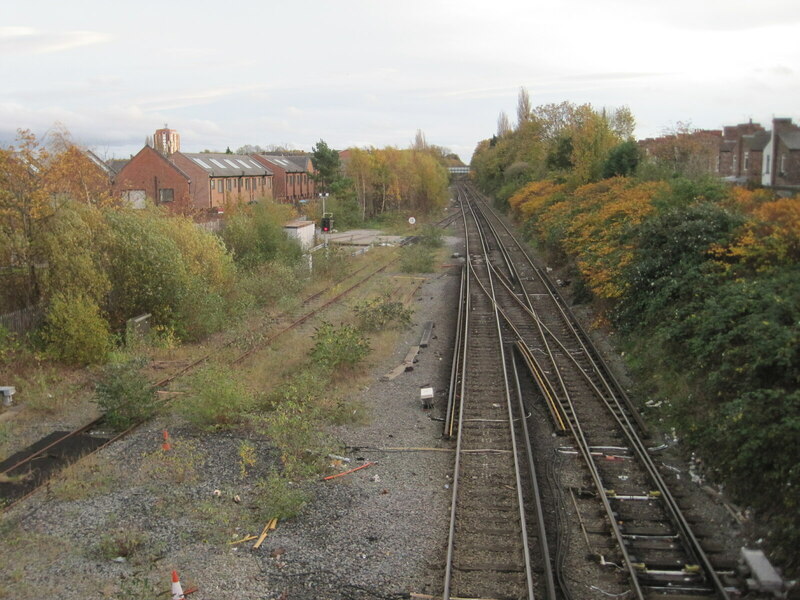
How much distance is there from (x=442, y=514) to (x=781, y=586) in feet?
12.4

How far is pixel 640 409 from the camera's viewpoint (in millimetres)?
12414

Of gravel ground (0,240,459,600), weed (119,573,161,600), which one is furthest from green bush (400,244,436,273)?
weed (119,573,161,600)

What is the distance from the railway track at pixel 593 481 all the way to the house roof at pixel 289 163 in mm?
46892

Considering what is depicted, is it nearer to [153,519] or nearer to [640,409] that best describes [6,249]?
[153,519]

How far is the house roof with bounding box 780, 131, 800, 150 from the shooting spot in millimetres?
39531

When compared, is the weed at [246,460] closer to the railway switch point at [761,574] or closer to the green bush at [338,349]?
the green bush at [338,349]

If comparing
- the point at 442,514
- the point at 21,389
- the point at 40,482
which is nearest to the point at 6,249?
the point at 21,389

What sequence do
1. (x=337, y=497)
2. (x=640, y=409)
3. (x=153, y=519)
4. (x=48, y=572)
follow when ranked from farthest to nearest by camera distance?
(x=640, y=409), (x=337, y=497), (x=153, y=519), (x=48, y=572)

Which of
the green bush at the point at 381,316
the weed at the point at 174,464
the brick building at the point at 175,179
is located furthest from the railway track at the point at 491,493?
the brick building at the point at 175,179

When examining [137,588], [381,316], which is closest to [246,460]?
[137,588]

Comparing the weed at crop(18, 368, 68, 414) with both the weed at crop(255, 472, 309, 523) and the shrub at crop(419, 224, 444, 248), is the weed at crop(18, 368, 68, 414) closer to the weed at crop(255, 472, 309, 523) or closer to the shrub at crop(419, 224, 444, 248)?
the weed at crop(255, 472, 309, 523)

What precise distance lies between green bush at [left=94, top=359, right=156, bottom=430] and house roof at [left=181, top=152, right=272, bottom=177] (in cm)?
3467

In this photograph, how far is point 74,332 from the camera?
587 inches

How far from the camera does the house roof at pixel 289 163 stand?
62.4m
